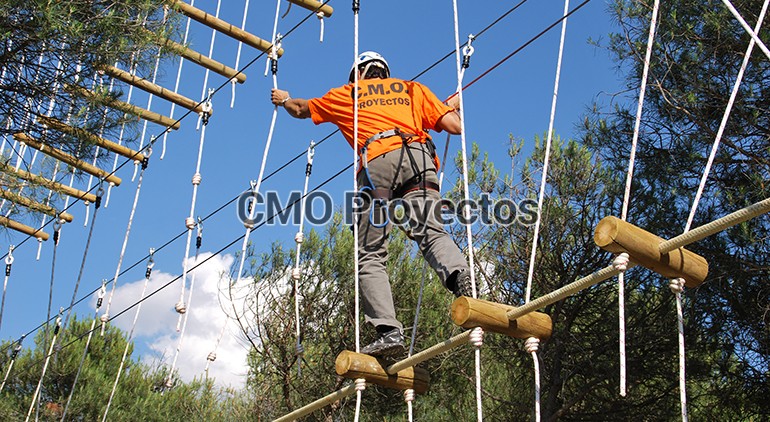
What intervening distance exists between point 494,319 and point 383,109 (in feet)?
4.89

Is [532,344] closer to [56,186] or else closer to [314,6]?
[314,6]

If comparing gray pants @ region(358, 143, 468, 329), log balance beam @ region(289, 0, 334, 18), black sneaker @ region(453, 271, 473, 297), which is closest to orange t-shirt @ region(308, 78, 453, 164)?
gray pants @ region(358, 143, 468, 329)

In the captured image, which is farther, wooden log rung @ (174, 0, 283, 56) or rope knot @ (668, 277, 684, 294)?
wooden log rung @ (174, 0, 283, 56)

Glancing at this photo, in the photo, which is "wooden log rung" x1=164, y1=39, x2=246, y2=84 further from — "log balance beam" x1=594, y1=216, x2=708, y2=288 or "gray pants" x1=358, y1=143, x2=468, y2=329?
"log balance beam" x1=594, y1=216, x2=708, y2=288

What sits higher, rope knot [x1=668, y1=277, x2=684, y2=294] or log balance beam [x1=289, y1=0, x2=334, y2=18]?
log balance beam [x1=289, y1=0, x2=334, y2=18]

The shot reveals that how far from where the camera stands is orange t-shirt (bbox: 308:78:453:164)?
16.2 ft

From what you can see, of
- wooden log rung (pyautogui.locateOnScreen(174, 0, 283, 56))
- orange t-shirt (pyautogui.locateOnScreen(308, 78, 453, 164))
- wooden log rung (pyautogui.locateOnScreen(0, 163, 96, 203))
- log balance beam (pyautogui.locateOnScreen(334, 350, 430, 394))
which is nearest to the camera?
log balance beam (pyautogui.locateOnScreen(334, 350, 430, 394))

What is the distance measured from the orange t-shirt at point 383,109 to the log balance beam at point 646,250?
1612 millimetres

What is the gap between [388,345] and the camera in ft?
14.7

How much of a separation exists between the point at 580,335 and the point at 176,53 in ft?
16.3

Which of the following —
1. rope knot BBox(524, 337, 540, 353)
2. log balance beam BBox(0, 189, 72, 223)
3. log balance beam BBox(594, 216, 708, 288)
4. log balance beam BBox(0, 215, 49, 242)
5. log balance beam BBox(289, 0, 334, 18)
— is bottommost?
rope knot BBox(524, 337, 540, 353)

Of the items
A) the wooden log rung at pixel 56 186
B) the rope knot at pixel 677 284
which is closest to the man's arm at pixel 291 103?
the rope knot at pixel 677 284

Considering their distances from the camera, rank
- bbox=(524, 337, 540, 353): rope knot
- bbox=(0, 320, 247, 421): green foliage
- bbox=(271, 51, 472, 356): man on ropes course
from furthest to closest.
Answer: bbox=(0, 320, 247, 421): green foliage, bbox=(271, 51, 472, 356): man on ropes course, bbox=(524, 337, 540, 353): rope knot

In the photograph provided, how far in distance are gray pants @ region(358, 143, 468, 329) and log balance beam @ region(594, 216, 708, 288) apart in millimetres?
1060
